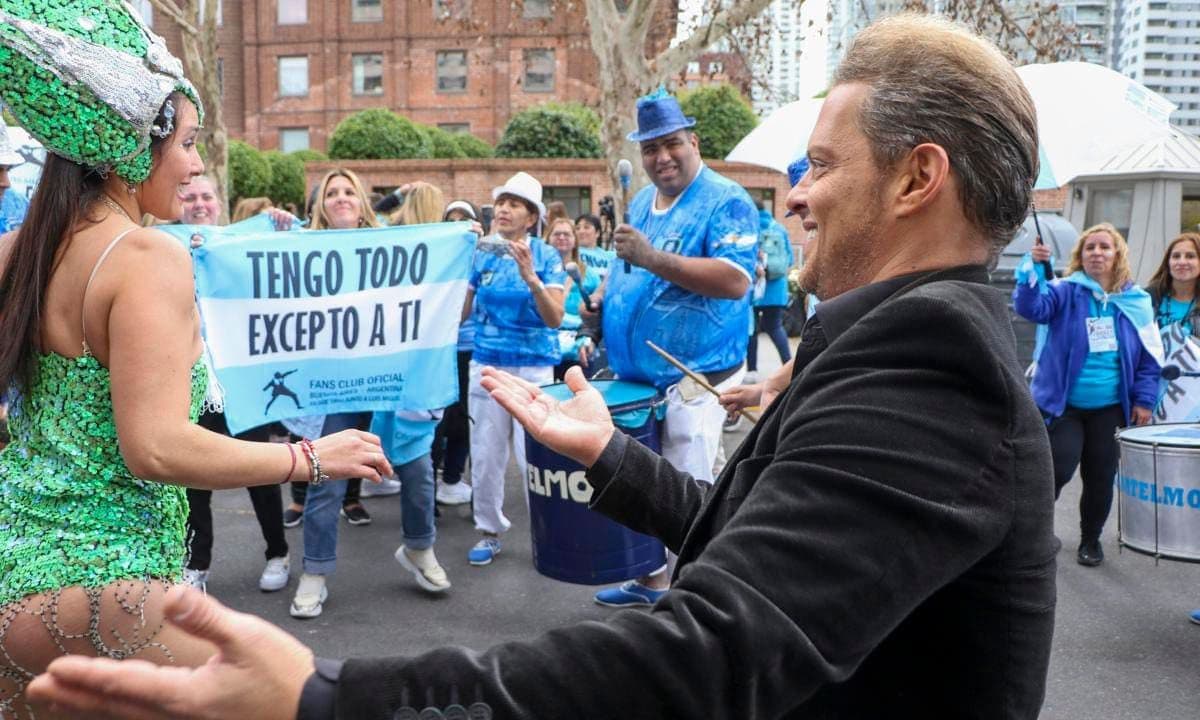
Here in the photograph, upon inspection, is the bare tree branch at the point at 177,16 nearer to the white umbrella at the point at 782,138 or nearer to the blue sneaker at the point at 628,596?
the white umbrella at the point at 782,138

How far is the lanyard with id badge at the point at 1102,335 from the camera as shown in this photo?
5883mm

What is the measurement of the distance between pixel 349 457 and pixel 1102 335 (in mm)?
5030

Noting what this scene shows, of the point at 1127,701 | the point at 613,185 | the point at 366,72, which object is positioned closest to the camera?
the point at 1127,701

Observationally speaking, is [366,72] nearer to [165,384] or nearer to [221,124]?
[221,124]

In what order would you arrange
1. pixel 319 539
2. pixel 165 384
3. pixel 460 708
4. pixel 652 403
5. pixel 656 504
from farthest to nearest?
1. pixel 319 539
2. pixel 652 403
3. pixel 165 384
4. pixel 656 504
5. pixel 460 708

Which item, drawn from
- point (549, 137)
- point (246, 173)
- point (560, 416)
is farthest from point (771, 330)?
point (246, 173)

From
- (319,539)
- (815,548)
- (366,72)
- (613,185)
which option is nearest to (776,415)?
(815,548)

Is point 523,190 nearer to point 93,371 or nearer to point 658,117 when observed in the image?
point 658,117

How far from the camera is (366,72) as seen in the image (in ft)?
144

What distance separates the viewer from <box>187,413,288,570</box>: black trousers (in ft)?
16.7

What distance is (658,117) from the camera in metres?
4.78

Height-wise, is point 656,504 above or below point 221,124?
below

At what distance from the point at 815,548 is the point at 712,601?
12 centimetres

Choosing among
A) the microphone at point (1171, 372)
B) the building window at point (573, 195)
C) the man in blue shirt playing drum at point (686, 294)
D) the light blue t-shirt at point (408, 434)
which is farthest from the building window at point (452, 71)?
the man in blue shirt playing drum at point (686, 294)
